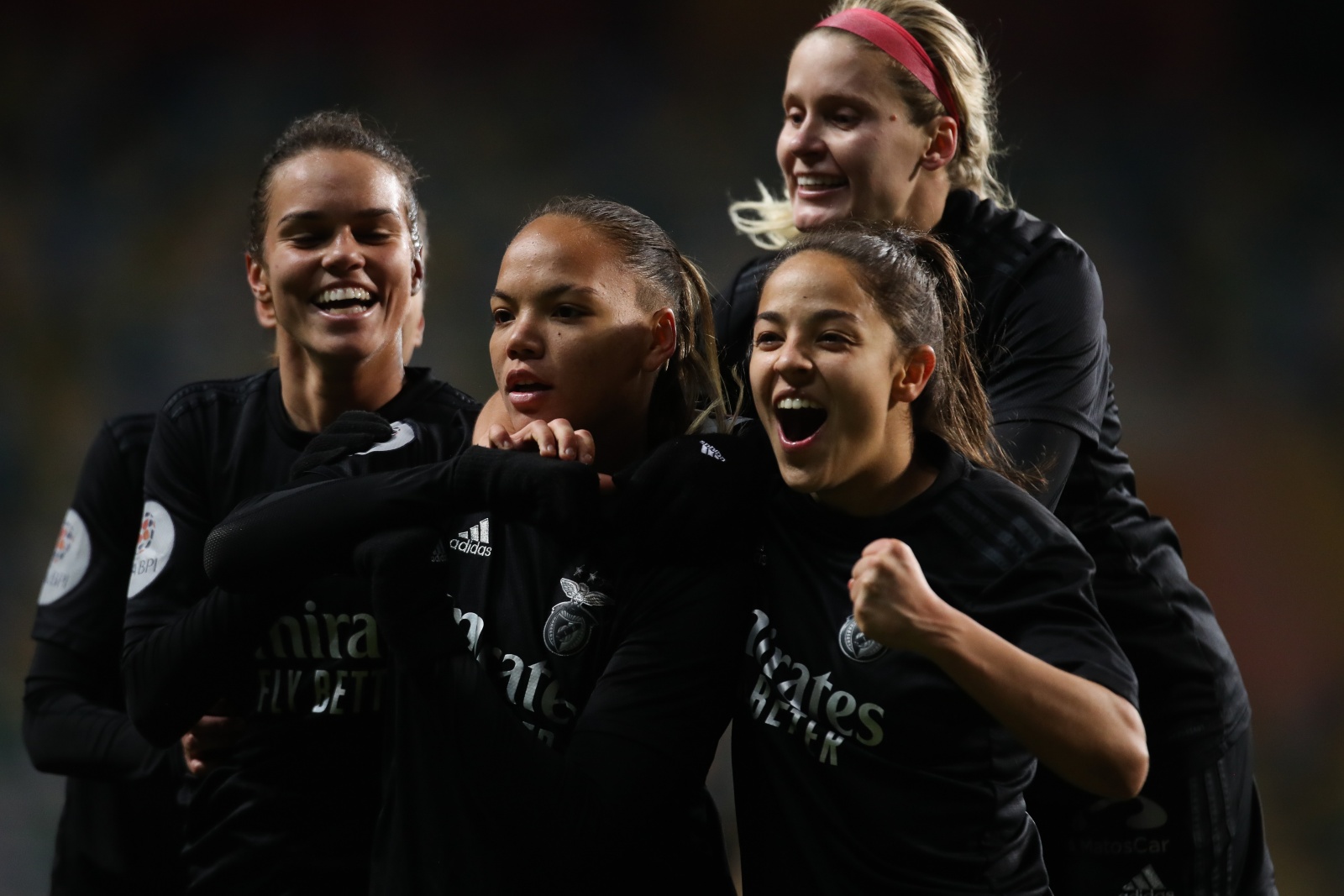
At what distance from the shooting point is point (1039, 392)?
6.05ft

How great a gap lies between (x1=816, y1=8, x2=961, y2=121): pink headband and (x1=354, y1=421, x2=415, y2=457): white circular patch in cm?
85

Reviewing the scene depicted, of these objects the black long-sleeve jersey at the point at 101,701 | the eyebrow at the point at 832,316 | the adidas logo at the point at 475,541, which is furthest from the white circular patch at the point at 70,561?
the eyebrow at the point at 832,316

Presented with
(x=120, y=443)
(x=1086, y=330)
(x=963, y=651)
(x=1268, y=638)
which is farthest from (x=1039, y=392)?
(x=1268, y=638)

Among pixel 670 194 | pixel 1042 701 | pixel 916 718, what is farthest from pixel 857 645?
pixel 670 194

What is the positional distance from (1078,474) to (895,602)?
766 millimetres

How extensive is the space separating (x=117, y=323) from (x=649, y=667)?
11.8ft

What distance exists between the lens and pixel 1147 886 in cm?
204

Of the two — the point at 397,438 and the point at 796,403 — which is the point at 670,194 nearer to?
the point at 397,438

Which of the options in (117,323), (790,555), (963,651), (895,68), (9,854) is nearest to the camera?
(963,651)

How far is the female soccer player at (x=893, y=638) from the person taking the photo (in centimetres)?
135

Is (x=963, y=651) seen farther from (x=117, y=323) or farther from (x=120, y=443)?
(x=117, y=323)

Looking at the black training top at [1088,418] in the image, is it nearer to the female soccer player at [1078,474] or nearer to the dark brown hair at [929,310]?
the female soccer player at [1078,474]

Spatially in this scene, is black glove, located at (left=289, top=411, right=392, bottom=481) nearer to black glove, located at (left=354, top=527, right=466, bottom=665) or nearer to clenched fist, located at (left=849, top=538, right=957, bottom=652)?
black glove, located at (left=354, top=527, right=466, bottom=665)

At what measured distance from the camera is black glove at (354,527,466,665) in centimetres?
146
